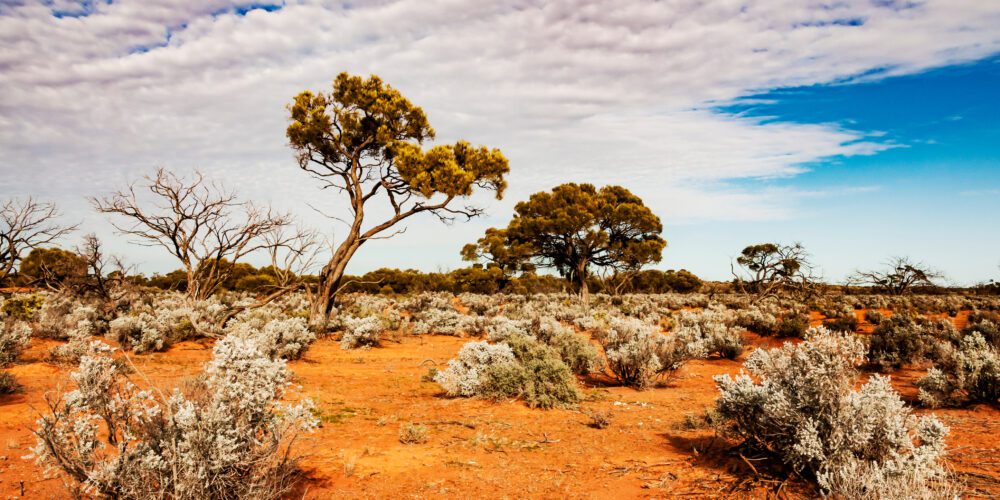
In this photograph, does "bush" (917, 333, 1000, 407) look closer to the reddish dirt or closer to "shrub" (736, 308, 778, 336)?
the reddish dirt

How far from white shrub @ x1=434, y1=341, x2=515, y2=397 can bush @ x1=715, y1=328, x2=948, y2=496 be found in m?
4.91

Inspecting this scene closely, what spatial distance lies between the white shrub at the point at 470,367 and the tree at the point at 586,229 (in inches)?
936

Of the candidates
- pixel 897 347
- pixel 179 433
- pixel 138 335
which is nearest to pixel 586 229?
pixel 897 347

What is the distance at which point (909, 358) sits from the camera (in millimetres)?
12062

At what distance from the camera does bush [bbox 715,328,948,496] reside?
416 cm

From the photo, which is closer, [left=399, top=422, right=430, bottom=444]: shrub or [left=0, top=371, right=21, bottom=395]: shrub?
[left=399, top=422, right=430, bottom=444]: shrub

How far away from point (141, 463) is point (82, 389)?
2.43 ft

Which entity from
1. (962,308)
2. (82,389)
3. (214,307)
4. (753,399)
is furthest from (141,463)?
(962,308)

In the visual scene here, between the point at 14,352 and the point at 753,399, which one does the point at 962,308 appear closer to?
the point at 753,399

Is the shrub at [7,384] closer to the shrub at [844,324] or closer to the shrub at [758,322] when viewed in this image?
the shrub at [758,322]

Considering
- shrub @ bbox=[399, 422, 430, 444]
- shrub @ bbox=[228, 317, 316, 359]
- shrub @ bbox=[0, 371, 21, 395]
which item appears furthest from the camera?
shrub @ bbox=[228, 317, 316, 359]

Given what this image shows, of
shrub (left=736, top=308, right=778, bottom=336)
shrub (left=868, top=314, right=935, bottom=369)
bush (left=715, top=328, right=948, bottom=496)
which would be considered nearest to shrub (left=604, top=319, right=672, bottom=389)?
bush (left=715, top=328, right=948, bottom=496)

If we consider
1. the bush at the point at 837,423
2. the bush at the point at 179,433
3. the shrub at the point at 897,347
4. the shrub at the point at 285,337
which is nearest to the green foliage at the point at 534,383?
the bush at the point at 837,423

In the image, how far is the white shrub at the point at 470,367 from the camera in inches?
345
